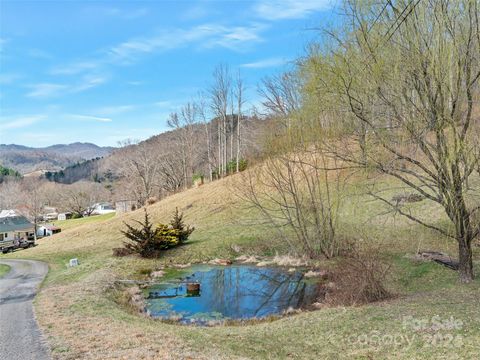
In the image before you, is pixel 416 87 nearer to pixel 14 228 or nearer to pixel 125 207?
pixel 125 207

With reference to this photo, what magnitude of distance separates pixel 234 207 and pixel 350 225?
11.3 m

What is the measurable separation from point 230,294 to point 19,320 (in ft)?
20.3

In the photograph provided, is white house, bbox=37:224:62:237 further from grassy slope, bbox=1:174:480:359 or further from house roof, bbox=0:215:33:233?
grassy slope, bbox=1:174:480:359

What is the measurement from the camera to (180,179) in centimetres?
5253

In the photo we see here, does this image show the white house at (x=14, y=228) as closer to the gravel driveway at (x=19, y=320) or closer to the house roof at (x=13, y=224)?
the house roof at (x=13, y=224)

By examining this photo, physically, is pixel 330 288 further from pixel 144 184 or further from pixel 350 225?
pixel 144 184

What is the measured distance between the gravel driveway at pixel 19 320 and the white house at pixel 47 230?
4277 cm

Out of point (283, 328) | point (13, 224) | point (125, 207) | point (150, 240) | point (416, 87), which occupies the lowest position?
point (13, 224)

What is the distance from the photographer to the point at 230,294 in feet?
42.3

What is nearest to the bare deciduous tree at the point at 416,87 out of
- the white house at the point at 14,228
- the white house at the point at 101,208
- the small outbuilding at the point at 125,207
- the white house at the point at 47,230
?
the small outbuilding at the point at 125,207

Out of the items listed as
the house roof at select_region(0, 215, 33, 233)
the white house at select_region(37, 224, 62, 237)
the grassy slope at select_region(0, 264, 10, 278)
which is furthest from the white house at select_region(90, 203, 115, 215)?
the grassy slope at select_region(0, 264, 10, 278)

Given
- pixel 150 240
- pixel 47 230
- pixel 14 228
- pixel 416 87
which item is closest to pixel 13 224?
pixel 14 228

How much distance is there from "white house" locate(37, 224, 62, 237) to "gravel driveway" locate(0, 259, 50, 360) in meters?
42.8

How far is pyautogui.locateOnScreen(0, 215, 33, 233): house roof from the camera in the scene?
55.5m
